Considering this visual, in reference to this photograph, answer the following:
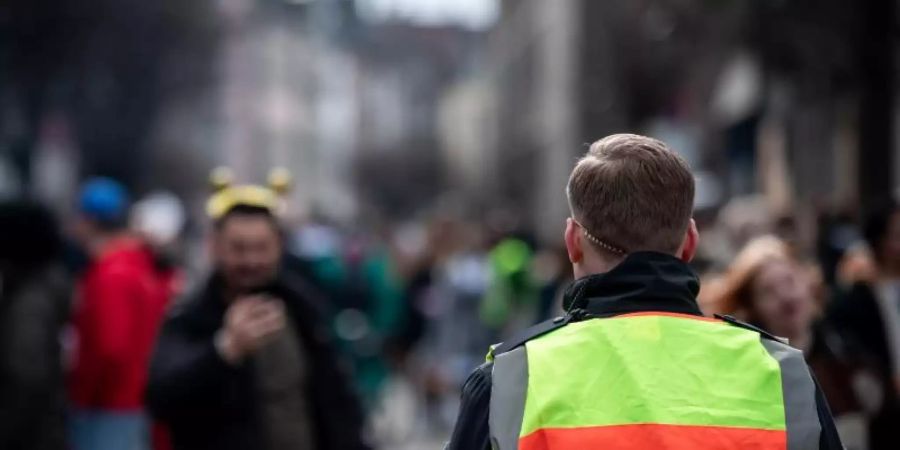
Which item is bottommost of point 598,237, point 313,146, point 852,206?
point 313,146

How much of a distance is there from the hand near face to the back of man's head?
2363mm

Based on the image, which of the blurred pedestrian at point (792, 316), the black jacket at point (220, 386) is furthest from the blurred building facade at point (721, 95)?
the black jacket at point (220, 386)

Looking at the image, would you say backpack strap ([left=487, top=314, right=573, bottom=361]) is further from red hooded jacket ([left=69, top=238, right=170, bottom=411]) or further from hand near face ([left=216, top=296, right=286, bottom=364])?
red hooded jacket ([left=69, top=238, right=170, bottom=411])

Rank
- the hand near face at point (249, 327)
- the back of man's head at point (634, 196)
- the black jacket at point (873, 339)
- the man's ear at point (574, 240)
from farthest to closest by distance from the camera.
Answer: the black jacket at point (873, 339), the hand near face at point (249, 327), the man's ear at point (574, 240), the back of man's head at point (634, 196)

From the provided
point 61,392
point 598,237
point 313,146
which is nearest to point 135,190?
point 61,392

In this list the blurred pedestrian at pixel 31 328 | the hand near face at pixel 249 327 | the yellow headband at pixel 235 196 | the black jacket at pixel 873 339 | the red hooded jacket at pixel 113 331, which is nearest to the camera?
the hand near face at pixel 249 327

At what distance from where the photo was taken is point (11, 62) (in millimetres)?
34281

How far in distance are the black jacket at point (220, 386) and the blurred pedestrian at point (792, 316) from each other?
4.48 feet

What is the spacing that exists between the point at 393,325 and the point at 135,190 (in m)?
34.4

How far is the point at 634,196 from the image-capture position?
9.30 ft

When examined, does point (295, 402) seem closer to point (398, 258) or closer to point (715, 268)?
point (715, 268)

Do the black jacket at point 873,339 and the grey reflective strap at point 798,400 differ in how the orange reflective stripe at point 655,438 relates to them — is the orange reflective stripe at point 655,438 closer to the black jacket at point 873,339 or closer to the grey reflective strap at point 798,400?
the grey reflective strap at point 798,400

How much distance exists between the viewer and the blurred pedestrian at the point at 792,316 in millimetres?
5262

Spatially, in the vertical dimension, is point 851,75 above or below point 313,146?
above
